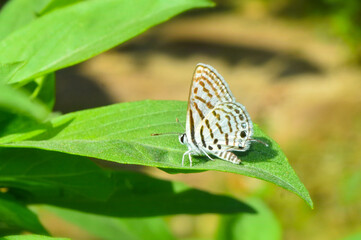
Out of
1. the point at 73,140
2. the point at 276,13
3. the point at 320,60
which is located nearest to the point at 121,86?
the point at 320,60

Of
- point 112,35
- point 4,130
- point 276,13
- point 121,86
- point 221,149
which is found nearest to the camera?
point 4,130

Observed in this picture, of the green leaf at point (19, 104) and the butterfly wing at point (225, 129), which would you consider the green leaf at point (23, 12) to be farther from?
the green leaf at point (19, 104)

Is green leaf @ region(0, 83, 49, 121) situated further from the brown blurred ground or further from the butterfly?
the brown blurred ground

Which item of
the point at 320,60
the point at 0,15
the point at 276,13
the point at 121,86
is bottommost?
the point at 0,15

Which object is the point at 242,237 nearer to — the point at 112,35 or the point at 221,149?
the point at 221,149

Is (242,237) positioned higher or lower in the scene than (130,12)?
lower

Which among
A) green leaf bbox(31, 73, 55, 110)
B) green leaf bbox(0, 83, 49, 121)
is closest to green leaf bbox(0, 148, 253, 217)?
green leaf bbox(31, 73, 55, 110)

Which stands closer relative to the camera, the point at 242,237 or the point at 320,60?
the point at 242,237
